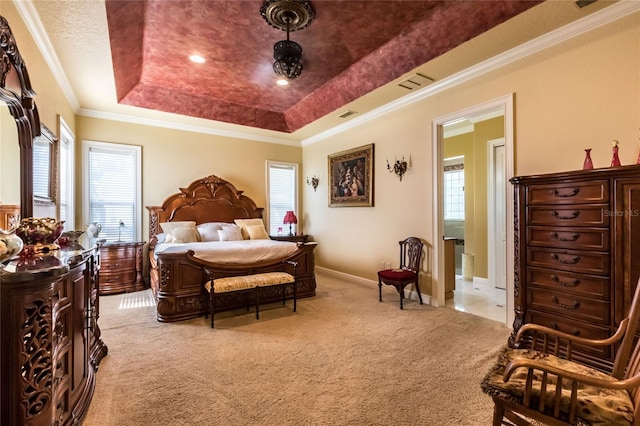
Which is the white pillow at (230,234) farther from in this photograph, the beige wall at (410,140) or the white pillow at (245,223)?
the beige wall at (410,140)

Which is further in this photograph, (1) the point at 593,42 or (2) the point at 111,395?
(1) the point at 593,42

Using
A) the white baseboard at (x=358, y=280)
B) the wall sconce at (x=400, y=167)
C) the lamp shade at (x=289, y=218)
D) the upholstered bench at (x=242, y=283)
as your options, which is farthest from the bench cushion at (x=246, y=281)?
the lamp shade at (x=289, y=218)

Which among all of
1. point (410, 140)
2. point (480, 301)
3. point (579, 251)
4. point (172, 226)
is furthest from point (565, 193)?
point (172, 226)

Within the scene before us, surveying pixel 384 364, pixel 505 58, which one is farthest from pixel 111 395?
pixel 505 58

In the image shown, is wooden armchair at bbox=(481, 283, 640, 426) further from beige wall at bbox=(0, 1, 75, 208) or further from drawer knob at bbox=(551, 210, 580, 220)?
beige wall at bbox=(0, 1, 75, 208)

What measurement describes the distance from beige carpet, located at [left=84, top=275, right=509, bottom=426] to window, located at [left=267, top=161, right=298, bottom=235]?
3.08 m

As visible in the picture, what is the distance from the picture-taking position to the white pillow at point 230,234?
5.12 meters

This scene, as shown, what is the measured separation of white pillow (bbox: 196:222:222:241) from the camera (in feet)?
16.8

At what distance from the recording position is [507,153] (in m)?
3.25

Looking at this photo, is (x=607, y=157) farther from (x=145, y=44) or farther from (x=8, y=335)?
(x=145, y=44)

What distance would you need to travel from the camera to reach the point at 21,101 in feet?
7.13

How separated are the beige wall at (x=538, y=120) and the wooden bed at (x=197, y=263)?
1366 mm

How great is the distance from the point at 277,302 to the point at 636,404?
3.59 m

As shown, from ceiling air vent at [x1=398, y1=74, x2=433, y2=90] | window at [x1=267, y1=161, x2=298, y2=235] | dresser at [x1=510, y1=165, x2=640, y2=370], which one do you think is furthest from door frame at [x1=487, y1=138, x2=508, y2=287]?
window at [x1=267, y1=161, x2=298, y2=235]
